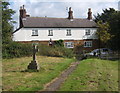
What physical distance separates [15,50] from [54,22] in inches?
867

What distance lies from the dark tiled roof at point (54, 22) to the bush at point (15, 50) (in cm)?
1744

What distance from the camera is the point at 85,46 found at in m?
50.3

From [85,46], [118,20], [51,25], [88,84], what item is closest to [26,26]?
[51,25]

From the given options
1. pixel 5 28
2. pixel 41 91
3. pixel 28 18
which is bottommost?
pixel 41 91

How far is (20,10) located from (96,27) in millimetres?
17983

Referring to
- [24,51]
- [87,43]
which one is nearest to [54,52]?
[24,51]

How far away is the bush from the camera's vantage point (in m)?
27.7

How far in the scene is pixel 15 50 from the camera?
28.5m

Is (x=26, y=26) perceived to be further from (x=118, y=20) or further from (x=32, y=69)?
(x=32, y=69)

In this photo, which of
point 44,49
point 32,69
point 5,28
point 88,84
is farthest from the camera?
point 44,49

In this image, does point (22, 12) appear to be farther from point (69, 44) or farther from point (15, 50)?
point (15, 50)

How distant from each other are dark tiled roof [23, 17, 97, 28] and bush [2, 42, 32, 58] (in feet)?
57.2

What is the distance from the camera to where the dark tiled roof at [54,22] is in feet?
155

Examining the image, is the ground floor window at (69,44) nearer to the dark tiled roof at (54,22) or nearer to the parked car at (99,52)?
the dark tiled roof at (54,22)
